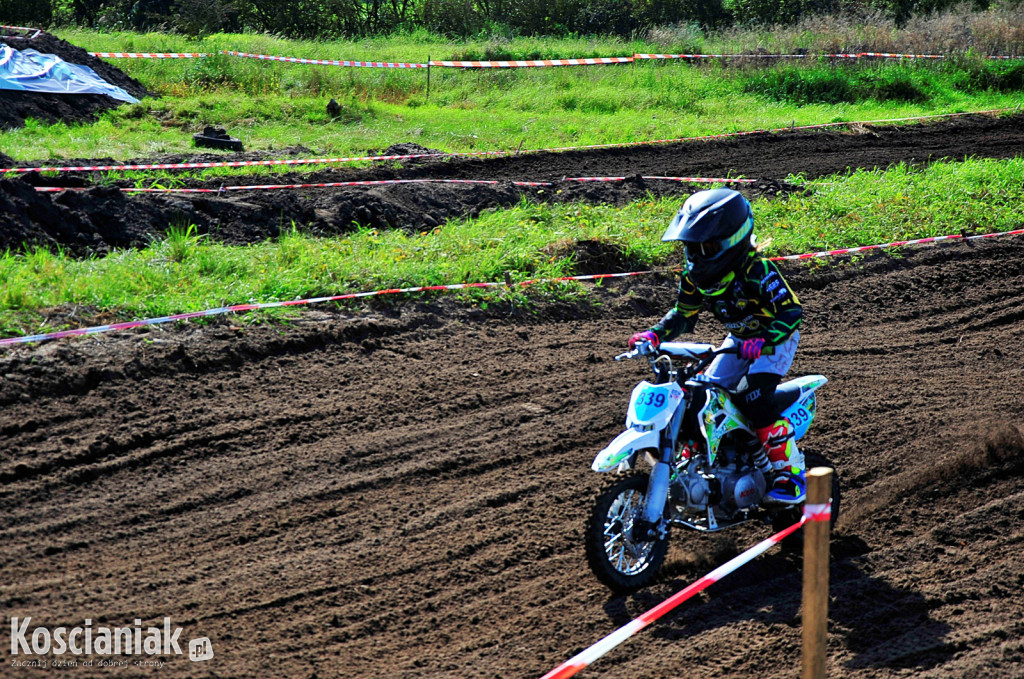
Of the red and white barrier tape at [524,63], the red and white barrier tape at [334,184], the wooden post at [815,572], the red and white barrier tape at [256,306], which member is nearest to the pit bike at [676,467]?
the wooden post at [815,572]

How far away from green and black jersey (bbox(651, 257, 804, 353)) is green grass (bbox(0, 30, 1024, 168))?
1123cm

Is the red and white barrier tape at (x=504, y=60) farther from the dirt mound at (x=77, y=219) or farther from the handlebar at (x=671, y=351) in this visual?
the handlebar at (x=671, y=351)

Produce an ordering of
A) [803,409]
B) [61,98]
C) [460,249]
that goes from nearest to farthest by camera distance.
A: [803,409] → [460,249] → [61,98]

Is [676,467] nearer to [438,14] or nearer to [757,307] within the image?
[757,307]

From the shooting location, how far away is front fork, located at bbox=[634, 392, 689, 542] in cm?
495

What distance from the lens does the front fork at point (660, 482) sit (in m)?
4.95

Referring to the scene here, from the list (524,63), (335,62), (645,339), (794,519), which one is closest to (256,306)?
(645,339)

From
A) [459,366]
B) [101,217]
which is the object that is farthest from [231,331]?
[101,217]

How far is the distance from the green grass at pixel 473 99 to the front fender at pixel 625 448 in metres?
11.6

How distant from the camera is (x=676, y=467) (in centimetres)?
528

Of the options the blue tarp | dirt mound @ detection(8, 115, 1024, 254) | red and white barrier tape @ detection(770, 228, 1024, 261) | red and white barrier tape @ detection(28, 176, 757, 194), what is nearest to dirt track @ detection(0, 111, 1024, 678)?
red and white barrier tape @ detection(770, 228, 1024, 261)

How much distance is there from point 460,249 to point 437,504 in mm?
4497

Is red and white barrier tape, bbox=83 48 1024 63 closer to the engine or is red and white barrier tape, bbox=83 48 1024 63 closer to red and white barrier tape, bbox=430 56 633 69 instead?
red and white barrier tape, bbox=430 56 633 69

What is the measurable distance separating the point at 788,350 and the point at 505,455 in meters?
2.27
